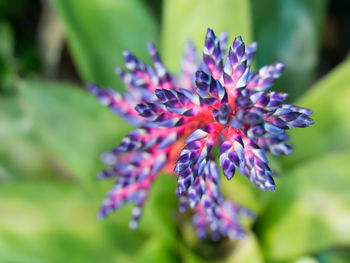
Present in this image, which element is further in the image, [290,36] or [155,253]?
[290,36]

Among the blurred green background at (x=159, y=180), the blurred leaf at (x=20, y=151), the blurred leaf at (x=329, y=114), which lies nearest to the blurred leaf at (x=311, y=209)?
the blurred green background at (x=159, y=180)

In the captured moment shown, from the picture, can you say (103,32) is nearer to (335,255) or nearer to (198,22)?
(198,22)

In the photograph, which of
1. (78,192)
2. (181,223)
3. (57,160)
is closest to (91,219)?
(78,192)

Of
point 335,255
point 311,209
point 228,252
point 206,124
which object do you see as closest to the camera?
point 206,124

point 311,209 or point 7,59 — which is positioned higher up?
point 7,59

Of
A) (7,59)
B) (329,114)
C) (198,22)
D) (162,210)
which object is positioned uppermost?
(7,59)

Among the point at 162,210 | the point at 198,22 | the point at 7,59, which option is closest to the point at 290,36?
the point at 198,22

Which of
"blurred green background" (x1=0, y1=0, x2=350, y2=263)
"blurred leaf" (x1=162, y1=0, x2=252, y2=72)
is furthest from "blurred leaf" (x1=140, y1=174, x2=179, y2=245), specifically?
"blurred leaf" (x1=162, y1=0, x2=252, y2=72)

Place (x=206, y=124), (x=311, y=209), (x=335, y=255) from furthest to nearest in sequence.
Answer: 1. (x=335, y=255)
2. (x=311, y=209)
3. (x=206, y=124)

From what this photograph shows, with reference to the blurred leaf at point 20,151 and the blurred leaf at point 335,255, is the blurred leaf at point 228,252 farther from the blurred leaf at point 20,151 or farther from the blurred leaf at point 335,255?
the blurred leaf at point 20,151

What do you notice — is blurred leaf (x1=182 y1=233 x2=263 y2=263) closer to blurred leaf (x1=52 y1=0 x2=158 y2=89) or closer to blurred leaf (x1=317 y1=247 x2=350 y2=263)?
blurred leaf (x1=317 y1=247 x2=350 y2=263)
